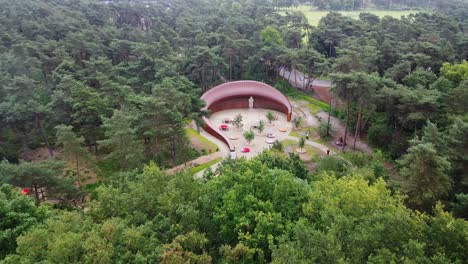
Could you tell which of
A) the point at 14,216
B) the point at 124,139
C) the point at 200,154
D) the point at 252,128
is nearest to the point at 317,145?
the point at 252,128

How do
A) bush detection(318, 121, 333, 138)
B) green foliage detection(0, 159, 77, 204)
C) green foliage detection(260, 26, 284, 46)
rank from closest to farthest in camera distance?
green foliage detection(0, 159, 77, 204), bush detection(318, 121, 333, 138), green foliage detection(260, 26, 284, 46)

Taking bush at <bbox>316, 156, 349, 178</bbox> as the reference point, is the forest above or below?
above

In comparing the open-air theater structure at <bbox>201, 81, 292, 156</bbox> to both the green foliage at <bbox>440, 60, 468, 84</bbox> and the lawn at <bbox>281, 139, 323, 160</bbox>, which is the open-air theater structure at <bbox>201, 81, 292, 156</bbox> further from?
the green foliage at <bbox>440, 60, 468, 84</bbox>

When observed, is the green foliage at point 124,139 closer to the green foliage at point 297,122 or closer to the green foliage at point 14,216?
the green foliage at point 14,216

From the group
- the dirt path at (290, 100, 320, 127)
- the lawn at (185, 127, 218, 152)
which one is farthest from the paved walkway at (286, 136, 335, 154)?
the lawn at (185, 127, 218, 152)

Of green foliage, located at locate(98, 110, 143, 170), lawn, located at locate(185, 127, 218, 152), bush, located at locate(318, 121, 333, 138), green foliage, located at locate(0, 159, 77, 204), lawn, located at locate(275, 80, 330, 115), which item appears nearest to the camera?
green foliage, located at locate(0, 159, 77, 204)

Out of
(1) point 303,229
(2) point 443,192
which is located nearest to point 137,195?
(1) point 303,229

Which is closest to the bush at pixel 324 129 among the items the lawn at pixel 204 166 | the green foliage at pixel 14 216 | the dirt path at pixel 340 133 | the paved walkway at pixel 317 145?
the dirt path at pixel 340 133

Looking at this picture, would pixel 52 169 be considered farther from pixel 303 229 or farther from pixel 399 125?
pixel 399 125

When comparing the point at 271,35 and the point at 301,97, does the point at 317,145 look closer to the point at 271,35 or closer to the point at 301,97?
the point at 301,97
